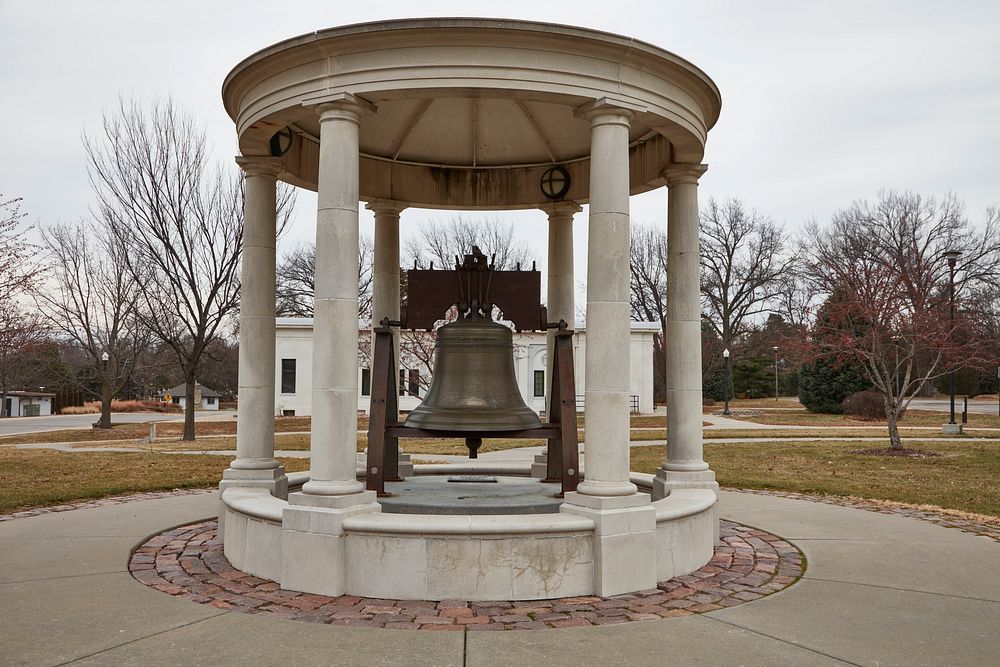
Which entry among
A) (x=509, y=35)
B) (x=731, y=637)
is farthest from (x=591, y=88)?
(x=731, y=637)

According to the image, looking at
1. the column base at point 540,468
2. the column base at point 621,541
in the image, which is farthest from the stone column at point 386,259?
the column base at point 621,541

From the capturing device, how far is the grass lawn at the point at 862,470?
41.2 ft

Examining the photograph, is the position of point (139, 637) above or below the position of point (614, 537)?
below

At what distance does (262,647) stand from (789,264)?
56613mm

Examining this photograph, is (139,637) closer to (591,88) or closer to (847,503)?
(591,88)

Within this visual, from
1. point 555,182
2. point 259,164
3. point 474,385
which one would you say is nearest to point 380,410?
point 474,385

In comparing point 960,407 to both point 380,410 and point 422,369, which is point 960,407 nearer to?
point 422,369

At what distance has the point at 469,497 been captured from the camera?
836 cm

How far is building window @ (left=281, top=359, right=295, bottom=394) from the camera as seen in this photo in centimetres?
4319

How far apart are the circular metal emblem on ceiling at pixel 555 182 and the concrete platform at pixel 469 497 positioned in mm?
3789

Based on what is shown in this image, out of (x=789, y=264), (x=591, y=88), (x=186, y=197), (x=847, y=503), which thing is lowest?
(x=847, y=503)

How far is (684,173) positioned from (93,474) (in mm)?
12413

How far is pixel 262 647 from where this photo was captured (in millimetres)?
4871

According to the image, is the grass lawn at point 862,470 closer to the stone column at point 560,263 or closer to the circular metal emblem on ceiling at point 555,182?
Result: the stone column at point 560,263
